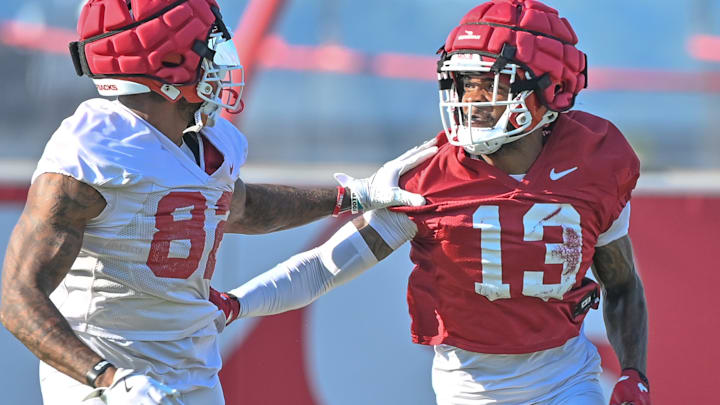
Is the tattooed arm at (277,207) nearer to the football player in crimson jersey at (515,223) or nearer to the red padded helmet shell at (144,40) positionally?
the football player in crimson jersey at (515,223)

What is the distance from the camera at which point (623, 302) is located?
3061 mm

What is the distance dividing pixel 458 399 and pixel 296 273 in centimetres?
58

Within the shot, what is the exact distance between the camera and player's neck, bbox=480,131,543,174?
296cm

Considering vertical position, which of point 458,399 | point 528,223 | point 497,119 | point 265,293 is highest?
point 497,119

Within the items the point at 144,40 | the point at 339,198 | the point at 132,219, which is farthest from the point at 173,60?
the point at 339,198

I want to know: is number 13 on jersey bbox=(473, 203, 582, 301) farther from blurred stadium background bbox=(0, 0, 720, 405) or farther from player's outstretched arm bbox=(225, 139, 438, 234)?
blurred stadium background bbox=(0, 0, 720, 405)

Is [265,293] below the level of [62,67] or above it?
below

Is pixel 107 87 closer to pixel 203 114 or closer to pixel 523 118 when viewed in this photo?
pixel 203 114

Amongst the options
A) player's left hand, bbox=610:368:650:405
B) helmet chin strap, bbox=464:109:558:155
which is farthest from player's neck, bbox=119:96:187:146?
player's left hand, bbox=610:368:650:405

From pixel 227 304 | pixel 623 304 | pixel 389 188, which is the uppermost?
pixel 389 188

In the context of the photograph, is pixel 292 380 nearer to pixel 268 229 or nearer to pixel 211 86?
pixel 268 229

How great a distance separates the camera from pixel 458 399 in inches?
115

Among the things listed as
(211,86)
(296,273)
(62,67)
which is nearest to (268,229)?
(296,273)

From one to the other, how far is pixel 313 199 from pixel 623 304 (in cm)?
95
